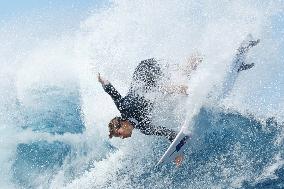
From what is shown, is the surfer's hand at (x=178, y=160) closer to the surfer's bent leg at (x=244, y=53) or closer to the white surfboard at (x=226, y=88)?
the white surfboard at (x=226, y=88)

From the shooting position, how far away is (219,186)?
36.2 feet

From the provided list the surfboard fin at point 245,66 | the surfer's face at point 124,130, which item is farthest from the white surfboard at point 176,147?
the surfboard fin at point 245,66

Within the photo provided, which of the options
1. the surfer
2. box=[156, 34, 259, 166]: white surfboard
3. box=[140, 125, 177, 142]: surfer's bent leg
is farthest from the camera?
box=[140, 125, 177, 142]: surfer's bent leg

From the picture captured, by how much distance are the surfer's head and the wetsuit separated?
0.21 meters

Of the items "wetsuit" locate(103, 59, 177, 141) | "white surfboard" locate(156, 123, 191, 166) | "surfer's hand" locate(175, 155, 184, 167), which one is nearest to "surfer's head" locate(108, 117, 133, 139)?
"wetsuit" locate(103, 59, 177, 141)

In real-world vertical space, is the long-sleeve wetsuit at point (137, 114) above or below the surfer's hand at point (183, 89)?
below

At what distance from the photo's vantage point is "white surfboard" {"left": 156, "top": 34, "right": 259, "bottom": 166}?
11.0m

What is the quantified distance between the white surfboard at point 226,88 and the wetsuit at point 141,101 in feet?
0.74

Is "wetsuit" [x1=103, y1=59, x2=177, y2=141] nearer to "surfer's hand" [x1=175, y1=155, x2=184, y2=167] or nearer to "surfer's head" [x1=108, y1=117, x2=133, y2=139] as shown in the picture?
"surfer's head" [x1=108, y1=117, x2=133, y2=139]

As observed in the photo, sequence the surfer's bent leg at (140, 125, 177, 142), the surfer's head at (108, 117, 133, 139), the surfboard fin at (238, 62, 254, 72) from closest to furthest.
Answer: the surfer's head at (108, 117, 133, 139) < the surfer's bent leg at (140, 125, 177, 142) < the surfboard fin at (238, 62, 254, 72)

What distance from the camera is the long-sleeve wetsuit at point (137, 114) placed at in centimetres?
1120

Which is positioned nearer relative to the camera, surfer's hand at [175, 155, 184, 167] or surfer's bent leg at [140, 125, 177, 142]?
surfer's hand at [175, 155, 184, 167]

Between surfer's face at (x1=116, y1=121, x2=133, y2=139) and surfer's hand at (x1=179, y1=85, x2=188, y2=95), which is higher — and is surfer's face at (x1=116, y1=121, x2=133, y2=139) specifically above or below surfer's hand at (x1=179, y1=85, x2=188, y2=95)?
below

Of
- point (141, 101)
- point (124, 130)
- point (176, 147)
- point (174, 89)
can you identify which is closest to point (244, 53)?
point (174, 89)
